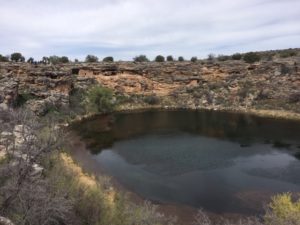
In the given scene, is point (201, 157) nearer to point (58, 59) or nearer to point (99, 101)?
point (99, 101)

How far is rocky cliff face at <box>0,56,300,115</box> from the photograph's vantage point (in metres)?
61.4

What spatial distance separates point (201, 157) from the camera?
34.2m

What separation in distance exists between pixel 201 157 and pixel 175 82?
43.2m

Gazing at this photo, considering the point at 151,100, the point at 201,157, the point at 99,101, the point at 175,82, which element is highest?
the point at 175,82

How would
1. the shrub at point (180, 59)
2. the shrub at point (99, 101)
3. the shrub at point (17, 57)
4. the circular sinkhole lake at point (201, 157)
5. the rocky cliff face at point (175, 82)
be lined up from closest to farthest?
the circular sinkhole lake at point (201, 157) < the rocky cliff face at point (175, 82) < the shrub at point (99, 101) < the shrub at point (17, 57) < the shrub at point (180, 59)

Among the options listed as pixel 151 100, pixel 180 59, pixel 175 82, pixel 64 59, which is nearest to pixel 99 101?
pixel 151 100

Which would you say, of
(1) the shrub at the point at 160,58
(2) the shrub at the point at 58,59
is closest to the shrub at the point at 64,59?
(2) the shrub at the point at 58,59

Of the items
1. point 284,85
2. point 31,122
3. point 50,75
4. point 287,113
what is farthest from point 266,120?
point 31,122

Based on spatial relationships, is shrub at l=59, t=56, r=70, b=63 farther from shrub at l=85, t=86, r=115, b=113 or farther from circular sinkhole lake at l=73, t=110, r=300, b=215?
circular sinkhole lake at l=73, t=110, r=300, b=215

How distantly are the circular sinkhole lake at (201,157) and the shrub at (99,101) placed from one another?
6.92 meters

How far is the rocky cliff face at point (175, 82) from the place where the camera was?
202ft

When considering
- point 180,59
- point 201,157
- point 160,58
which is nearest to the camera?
point 201,157

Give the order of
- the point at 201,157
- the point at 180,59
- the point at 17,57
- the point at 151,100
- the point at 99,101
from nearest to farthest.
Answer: the point at 201,157
the point at 99,101
the point at 151,100
the point at 17,57
the point at 180,59

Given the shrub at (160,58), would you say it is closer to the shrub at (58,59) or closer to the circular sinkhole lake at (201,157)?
the shrub at (58,59)
